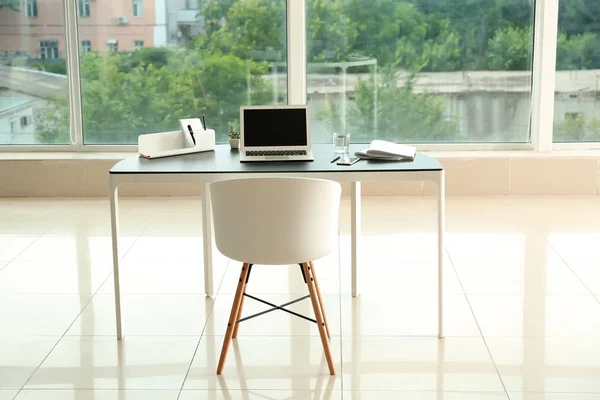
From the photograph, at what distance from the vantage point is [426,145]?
6750mm

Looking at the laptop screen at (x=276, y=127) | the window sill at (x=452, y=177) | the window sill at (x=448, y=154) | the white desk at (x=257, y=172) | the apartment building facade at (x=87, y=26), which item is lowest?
the window sill at (x=452, y=177)

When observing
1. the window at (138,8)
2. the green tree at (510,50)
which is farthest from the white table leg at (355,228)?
the window at (138,8)

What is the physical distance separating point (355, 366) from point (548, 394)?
729mm

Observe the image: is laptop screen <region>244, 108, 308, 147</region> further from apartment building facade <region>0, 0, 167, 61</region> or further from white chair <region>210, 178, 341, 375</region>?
apartment building facade <region>0, 0, 167, 61</region>

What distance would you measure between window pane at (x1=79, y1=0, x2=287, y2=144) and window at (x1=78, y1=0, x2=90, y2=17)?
0.14 feet

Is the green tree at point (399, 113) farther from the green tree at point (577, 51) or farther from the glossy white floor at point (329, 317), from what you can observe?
the glossy white floor at point (329, 317)

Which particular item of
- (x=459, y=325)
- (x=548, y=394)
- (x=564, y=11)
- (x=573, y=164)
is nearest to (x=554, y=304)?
(x=459, y=325)

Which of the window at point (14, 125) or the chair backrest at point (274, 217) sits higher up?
the window at point (14, 125)

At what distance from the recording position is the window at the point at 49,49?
22.1ft

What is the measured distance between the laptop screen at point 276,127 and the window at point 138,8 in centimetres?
306

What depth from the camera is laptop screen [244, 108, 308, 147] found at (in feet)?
A: 12.9

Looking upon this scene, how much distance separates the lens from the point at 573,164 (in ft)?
21.1

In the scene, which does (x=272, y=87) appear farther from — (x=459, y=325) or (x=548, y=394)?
(x=548, y=394)

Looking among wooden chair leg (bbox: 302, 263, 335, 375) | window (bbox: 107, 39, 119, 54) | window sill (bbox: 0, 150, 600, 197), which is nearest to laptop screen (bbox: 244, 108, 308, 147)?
wooden chair leg (bbox: 302, 263, 335, 375)
